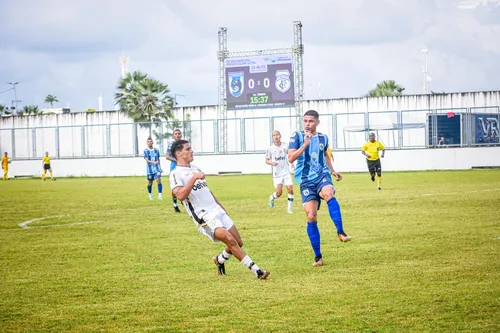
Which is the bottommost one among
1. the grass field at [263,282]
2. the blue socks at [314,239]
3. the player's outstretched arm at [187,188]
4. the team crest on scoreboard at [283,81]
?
the grass field at [263,282]

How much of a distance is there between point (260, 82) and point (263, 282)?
153ft

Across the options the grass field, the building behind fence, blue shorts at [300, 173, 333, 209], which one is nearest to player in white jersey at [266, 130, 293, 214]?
the grass field

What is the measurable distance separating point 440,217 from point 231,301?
9729 mm

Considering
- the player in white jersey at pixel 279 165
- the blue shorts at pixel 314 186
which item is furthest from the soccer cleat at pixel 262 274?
the player in white jersey at pixel 279 165

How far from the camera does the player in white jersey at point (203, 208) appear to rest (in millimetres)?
9750

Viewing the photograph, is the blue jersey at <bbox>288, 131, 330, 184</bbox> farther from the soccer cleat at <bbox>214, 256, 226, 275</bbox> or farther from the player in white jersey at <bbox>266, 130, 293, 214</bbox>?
the player in white jersey at <bbox>266, 130, 293, 214</bbox>

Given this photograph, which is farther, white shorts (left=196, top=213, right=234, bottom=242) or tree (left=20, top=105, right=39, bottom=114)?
tree (left=20, top=105, right=39, bottom=114)

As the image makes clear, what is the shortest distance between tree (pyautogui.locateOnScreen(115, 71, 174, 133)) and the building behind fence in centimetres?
128

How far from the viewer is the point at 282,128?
5300 cm

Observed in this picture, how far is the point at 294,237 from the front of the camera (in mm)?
14422

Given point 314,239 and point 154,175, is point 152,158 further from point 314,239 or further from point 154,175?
point 314,239

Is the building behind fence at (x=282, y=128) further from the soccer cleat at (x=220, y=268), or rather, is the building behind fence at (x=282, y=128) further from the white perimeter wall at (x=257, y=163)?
the soccer cleat at (x=220, y=268)

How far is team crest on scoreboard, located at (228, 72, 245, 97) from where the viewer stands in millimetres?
55875

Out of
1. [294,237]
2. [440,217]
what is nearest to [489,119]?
[440,217]
